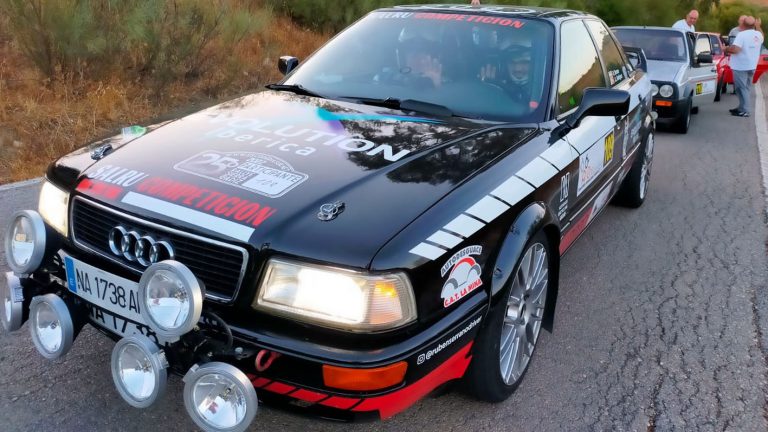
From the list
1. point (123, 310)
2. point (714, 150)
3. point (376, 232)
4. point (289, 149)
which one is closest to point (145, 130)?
point (289, 149)

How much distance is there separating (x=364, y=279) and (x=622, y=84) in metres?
3.31

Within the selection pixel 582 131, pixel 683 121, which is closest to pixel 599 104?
pixel 582 131

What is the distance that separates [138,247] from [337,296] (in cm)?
73

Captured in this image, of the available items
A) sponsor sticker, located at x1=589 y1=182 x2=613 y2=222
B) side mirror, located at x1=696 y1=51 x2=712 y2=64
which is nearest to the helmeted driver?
sponsor sticker, located at x1=589 y1=182 x2=613 y2=222

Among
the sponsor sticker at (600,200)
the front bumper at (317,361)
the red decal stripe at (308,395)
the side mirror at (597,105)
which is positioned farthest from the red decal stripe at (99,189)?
the sponsor sticker at (600,200)

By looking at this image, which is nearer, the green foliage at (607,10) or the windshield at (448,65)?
the windshield at (448,65)

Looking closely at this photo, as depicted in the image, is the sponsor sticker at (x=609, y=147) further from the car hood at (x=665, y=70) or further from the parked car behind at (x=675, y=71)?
the car hood at (x=665, y=70)

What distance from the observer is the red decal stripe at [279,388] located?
6.57ft

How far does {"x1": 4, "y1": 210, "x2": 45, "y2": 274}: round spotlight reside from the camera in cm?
236

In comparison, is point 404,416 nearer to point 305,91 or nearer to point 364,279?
point 364,279

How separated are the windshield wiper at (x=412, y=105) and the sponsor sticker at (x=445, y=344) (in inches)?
47.9

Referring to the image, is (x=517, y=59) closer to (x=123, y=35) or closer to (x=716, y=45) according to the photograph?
(x=123, y=35)

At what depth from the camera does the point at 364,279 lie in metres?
1.96

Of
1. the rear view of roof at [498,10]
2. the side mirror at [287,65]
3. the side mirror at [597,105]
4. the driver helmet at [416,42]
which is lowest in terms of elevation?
the side mirror at [597,105]
